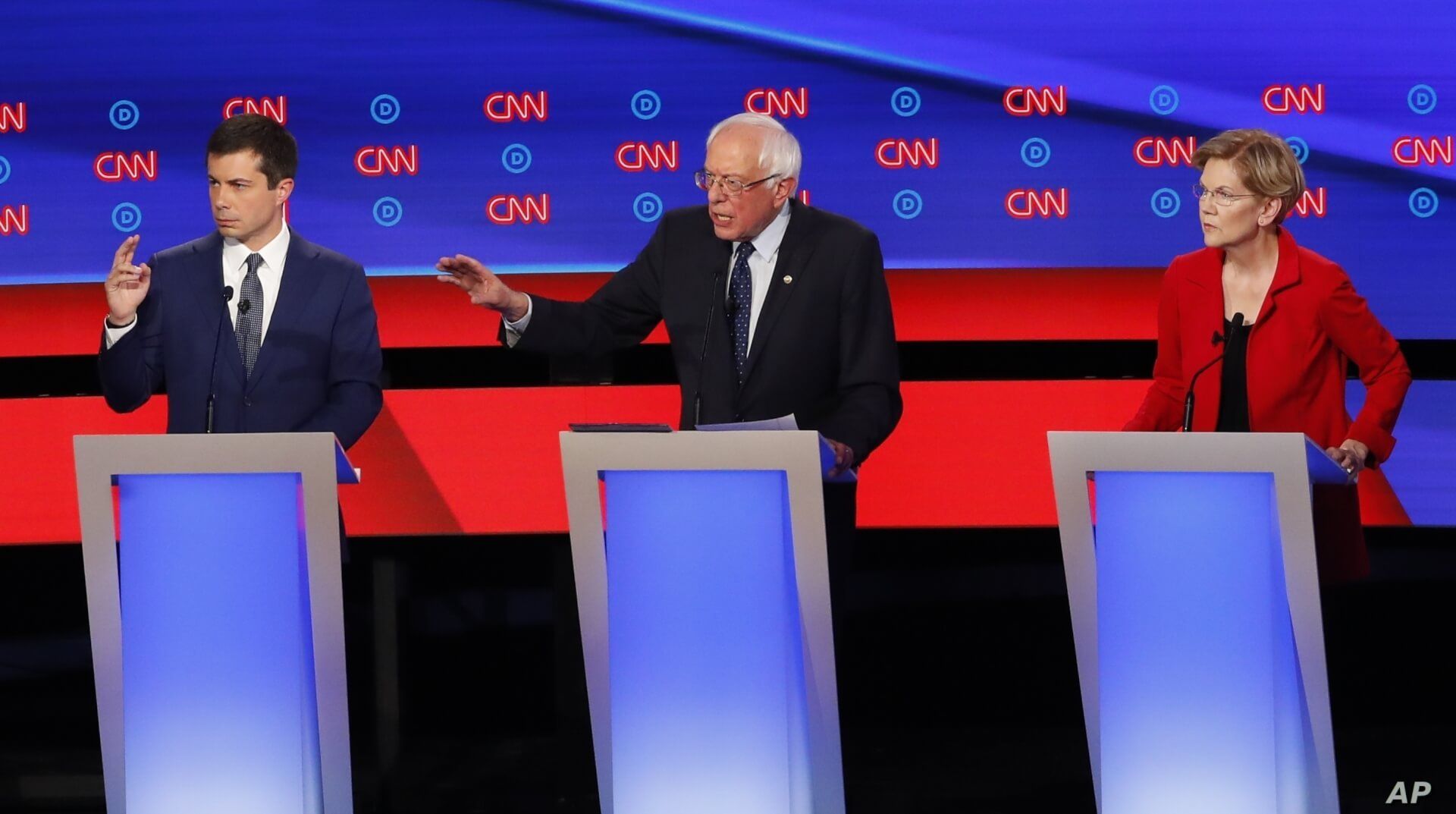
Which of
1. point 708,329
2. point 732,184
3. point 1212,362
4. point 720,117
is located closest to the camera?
point 1212,362

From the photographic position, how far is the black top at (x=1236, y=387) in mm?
3336

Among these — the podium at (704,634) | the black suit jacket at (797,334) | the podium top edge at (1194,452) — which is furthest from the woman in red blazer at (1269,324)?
the podium at (704,634)

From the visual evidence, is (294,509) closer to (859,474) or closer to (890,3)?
(859,474)

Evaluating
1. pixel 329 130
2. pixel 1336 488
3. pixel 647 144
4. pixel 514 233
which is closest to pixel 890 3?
pixel 647 144

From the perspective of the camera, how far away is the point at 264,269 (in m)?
3.39

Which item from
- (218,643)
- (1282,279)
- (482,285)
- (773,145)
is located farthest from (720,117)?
(218,643)

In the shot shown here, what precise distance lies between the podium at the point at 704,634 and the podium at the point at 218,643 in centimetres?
45

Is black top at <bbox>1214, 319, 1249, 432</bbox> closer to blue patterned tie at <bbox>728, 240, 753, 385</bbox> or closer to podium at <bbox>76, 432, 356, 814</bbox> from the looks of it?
blue patterned tie at <bbox>728, 240, 753, 385</bbox>

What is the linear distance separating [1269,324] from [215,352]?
81.3 inches

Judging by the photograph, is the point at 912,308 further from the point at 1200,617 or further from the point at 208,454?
the point at 208,454

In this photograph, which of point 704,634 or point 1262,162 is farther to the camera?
point 1262,162

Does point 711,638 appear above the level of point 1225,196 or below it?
below

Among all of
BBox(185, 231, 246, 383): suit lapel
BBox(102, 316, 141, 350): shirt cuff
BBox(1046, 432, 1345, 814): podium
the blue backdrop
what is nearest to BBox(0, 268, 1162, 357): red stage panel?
the blue backdrop

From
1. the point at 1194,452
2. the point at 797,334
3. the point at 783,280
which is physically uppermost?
the point at 783,280
